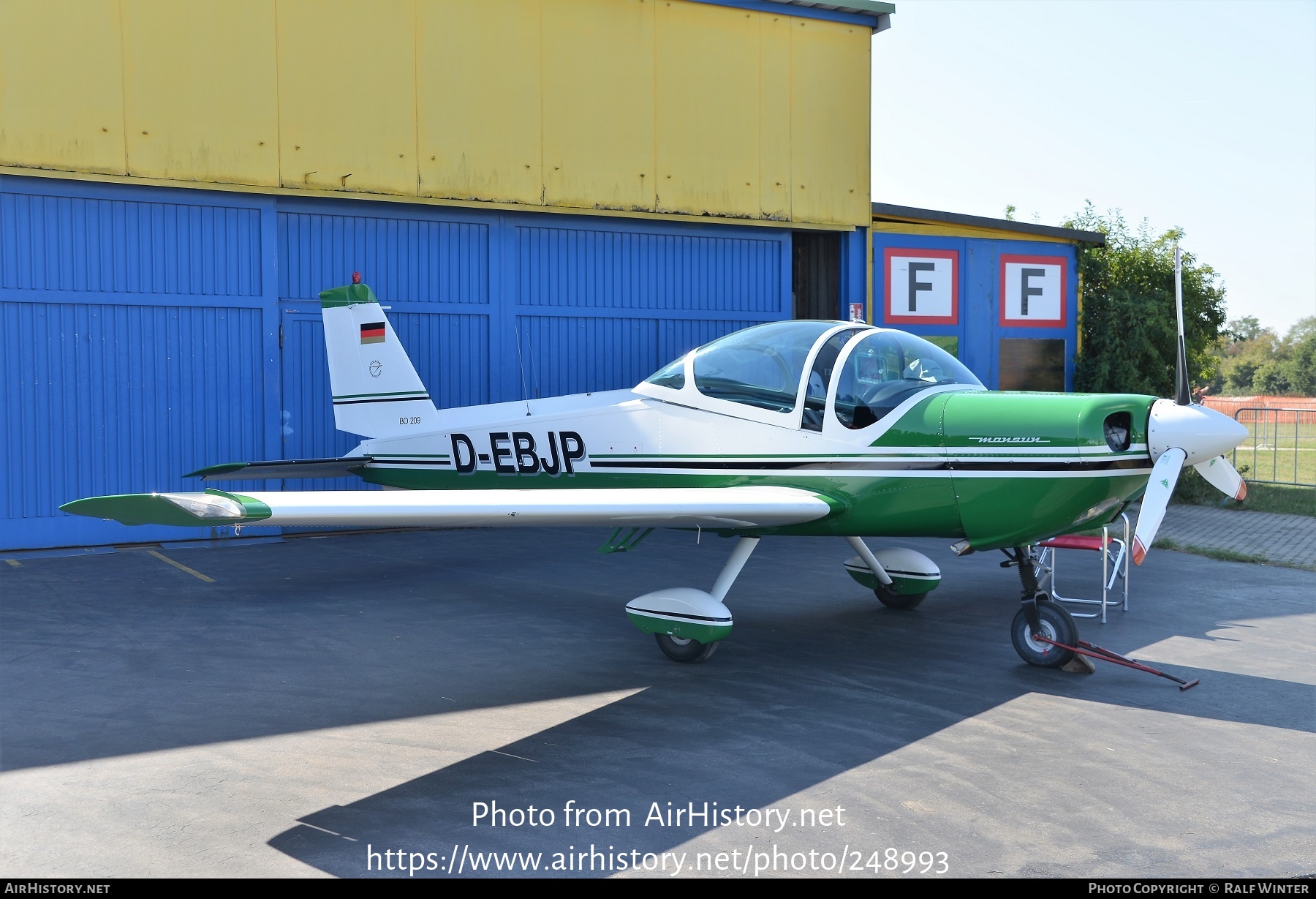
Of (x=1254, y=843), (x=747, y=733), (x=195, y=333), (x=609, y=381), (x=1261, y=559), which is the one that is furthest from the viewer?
(x=609, y=381)

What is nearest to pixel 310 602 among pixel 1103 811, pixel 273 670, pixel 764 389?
pixel 273 670

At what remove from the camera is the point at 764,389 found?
7.02 meters

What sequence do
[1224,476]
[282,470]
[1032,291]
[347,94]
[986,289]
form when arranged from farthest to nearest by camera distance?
1. [1032,291]
2. [986,289]
3. [347,94]
4. [282,470]
5. [1224,476]

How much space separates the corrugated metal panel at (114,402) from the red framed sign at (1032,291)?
9.93m

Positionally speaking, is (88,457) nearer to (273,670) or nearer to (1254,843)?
(273,670)

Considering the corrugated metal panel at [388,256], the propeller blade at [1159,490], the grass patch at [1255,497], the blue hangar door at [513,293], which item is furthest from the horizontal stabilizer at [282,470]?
the grass patch at [1255,497]

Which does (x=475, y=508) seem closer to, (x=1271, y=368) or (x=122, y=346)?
(x=122, y=346)

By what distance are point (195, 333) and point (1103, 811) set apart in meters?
9.76

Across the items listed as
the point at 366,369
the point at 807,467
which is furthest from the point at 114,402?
the point at 807,467

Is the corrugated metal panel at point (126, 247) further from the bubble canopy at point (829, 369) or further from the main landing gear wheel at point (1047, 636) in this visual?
the main landing gear wheel at point (1047, 636)

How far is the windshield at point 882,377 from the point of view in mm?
6586

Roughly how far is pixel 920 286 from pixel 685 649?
965cm

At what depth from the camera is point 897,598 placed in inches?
310

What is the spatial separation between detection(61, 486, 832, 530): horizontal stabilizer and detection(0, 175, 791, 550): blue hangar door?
218 inches
